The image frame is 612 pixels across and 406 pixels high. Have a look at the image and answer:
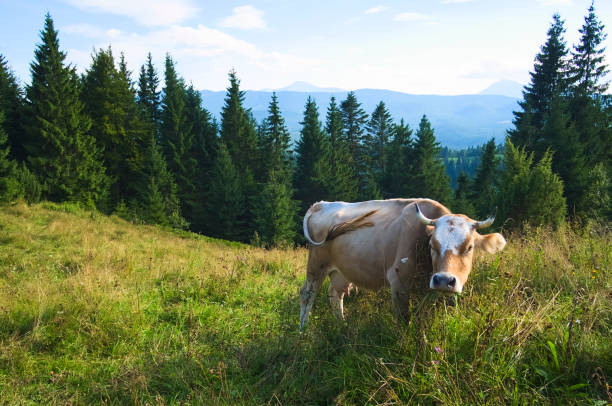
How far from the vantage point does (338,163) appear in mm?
43594

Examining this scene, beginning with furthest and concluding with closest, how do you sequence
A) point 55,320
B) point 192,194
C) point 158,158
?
point 192,194 → point 158,158 → point 55,320

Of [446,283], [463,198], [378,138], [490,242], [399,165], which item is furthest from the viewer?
[378,138]

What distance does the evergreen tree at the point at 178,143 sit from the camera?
133 feet

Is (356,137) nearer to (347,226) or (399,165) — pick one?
(399,165)

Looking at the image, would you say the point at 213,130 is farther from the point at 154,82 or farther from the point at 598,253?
the point at 598,253

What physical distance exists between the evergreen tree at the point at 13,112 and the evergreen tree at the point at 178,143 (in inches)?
509

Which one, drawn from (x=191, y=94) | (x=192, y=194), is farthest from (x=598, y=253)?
(x=191, y=94)

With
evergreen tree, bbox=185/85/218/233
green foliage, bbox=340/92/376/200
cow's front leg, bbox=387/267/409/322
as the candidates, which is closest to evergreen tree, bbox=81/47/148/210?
evergreen tree, bbox=185/85/218/233

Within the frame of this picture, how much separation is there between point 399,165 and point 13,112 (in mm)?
41047

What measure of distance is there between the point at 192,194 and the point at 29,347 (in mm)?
38069

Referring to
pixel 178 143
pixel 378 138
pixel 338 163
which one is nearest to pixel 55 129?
pixel 178 143

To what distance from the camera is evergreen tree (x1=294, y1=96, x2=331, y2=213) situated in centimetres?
4219

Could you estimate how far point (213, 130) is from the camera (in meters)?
45.4

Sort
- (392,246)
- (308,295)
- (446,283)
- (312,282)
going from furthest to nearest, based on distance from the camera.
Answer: (312,282)
(308,295)
(392,246)
(446,283)
